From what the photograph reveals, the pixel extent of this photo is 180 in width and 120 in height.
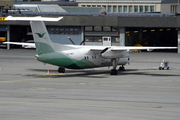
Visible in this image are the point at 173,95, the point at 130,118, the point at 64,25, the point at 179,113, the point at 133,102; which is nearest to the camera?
the point at 130,118

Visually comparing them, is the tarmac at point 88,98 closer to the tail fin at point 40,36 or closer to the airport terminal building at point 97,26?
the tail fin at point 40,36

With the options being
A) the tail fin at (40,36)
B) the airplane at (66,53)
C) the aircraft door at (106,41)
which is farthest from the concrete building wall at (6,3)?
the tail fin at (40,36)

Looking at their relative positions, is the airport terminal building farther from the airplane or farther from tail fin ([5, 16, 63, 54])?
tail fin ([5, 16, 63, 54])

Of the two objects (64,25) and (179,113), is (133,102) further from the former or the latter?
(64,25)

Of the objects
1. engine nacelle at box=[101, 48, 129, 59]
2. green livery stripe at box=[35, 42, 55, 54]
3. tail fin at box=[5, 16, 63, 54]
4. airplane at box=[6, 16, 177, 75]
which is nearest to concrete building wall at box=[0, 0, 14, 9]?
airplane at box=[6, 16, 177, 75]

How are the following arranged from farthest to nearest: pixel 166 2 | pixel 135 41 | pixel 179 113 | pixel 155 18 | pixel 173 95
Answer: pixel 166 2 < pixel 135 41 < pixel 155 18 < pixel 173 95 < pixel 179 113

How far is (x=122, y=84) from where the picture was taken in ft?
93.9

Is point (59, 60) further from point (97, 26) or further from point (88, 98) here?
point (97, 26)

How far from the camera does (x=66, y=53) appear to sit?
32.3m

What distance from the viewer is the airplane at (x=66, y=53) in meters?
31.5

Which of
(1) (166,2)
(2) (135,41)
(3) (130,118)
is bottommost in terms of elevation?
(3) (130,118)

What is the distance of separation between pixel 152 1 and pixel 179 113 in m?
103

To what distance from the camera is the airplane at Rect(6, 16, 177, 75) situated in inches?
1240

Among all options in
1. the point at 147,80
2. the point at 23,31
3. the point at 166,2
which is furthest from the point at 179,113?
the point at 166,2
